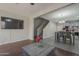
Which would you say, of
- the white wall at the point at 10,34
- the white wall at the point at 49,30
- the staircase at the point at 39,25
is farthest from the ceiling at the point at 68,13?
the white wall at the point at 10,34

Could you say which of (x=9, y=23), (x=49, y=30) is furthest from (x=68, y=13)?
(x=9, y=23)

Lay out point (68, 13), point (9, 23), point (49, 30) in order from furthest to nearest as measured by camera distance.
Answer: point (49, 30), point (68, 13), point (9, 23)

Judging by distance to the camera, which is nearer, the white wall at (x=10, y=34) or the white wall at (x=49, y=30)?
the white wall at (x=10, y=34)

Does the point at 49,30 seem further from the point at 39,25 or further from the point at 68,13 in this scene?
the point at 68,13

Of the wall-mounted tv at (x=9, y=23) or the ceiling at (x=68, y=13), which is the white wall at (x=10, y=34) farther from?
the ceiling at (x=68, y=13)

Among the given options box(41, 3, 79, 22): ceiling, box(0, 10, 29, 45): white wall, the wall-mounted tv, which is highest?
box(41, 3, 79, 22): ceiling

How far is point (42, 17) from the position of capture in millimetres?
2018

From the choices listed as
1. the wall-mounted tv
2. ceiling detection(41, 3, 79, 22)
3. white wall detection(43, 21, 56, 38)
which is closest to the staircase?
white wall detection(43, 21, 56, 38)

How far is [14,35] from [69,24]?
4.40 feet

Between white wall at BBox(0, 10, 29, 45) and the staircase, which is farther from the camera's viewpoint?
the staircase

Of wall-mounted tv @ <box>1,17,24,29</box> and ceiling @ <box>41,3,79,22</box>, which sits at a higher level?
ceiling @ <box>41,3,79,22</box>

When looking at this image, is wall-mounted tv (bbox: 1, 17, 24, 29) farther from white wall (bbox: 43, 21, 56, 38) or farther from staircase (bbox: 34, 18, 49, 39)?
white wall (bbox: 43, 21, 56, 38)

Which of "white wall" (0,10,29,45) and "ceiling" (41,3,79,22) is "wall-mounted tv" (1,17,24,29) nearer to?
"white wall" (0,10,29,45)

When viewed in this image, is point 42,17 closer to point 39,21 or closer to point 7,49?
point 39,21
